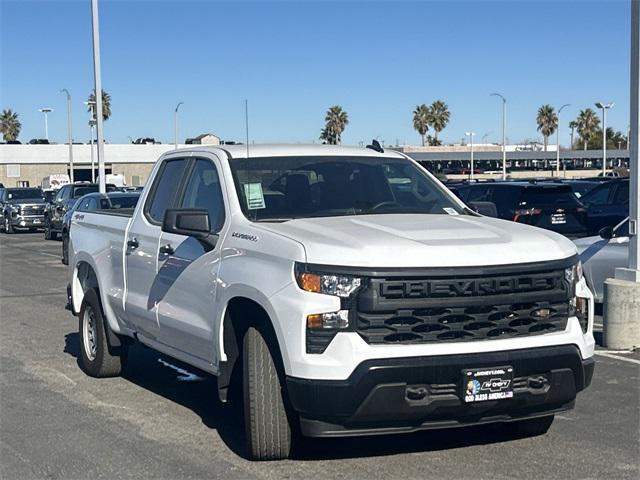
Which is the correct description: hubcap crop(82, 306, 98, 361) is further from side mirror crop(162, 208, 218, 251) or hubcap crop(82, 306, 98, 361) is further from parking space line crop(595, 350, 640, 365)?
parking space line crop(595, 350, 640, 365)

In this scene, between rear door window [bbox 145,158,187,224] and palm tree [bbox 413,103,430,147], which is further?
palm tree [bbox 413,103,430,147]

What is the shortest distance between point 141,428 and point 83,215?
3.14 metres

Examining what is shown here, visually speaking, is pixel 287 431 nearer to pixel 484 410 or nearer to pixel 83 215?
pixel 484 410

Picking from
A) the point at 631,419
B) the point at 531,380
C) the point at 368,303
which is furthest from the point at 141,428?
the point at 631,419

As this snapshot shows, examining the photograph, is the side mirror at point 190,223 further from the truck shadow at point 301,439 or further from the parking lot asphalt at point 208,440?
the parking lot asphalt at point 208,440

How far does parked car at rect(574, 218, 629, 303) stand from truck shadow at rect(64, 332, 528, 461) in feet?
18.6

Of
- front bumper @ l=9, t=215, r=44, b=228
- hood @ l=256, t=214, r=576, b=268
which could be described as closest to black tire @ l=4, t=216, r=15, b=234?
front bumper @ l=9, t=215, r=44, b=228

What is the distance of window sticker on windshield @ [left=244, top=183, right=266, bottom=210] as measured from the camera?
21.1 ft

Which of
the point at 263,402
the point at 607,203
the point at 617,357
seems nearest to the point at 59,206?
the point at 607,203

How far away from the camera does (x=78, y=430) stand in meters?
6.79

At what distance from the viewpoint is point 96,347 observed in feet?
28.2

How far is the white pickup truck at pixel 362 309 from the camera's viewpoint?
205 inches

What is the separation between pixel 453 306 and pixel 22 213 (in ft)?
109

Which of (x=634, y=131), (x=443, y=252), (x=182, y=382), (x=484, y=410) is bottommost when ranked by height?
(x=182, y=382)
